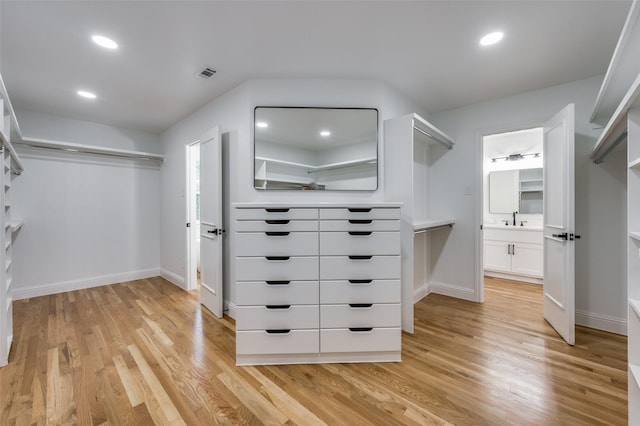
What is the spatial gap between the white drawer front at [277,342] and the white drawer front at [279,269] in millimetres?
392

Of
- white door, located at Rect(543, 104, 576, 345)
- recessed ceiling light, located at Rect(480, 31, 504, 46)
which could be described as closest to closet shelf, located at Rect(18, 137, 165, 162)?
recessed ceiling light, located at Rect(480, 31, 504, 46)

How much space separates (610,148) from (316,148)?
246 centimetres

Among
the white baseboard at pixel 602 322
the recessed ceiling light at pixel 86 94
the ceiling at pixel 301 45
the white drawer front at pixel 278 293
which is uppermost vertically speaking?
the recessed ceiling light at pixel 86 94

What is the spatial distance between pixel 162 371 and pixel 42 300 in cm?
266

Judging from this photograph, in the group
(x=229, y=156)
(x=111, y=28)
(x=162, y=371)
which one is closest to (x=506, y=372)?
(x=162, y=371)

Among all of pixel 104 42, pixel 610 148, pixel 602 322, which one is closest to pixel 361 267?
pixel 610 148

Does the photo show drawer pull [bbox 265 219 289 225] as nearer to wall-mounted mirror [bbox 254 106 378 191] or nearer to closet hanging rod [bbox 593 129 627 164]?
wall-mounted mirror [bbox 254 106 378 191]

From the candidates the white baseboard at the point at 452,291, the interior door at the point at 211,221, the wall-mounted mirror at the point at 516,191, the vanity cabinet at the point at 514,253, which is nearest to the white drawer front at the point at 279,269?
the interior door at the point at 211,221

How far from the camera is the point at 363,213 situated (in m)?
1.93

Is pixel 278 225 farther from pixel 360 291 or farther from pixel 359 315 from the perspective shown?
pixel 359 315

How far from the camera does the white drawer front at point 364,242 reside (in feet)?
6.30

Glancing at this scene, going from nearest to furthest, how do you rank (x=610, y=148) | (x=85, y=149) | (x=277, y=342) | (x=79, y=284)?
1. (x=277, y=342)
2. (x=610, y=148)
3. (x=85, y=149)
4. (x=79, y=284)

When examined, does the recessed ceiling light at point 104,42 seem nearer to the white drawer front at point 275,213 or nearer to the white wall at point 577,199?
the white drawer front at point 275,213

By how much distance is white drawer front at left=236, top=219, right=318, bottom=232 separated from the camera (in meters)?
1.88
